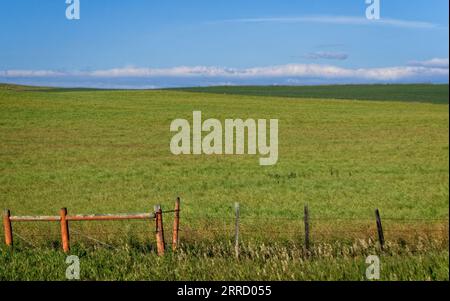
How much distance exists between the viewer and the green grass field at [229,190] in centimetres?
819

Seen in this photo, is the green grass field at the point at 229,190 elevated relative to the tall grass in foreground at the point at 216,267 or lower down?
lower down

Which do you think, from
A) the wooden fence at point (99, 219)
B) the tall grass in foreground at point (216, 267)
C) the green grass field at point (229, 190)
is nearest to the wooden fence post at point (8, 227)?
the wooden fence at point (99, 219)

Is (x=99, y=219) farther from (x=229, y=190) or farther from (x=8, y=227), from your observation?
(x=229, y=190)

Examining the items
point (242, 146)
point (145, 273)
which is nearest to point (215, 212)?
point (145, 273)

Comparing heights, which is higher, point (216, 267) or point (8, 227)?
point (216, 267)

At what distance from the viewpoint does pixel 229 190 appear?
75.7 feet

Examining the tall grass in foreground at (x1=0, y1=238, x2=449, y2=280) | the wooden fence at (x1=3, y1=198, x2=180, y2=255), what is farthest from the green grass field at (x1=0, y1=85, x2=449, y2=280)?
the wooden fence at (x1=3, y1=198, x2=180, y2=255)

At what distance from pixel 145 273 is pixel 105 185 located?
17643mm

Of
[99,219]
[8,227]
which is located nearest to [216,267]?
[99,219]

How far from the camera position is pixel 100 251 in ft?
31.3

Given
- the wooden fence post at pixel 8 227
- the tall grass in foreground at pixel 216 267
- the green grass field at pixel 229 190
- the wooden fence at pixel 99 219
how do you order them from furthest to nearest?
the wooden fence post at pixel 8 227, the wooden fence at pixel 99 219, the green grass field at pixel 229 190, the tall grass in foreground at pixel 216 267

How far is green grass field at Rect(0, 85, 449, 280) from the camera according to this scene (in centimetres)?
819

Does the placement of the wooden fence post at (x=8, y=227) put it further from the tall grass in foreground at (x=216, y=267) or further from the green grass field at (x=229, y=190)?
the tall grass in foreground at (x=216, y=267)

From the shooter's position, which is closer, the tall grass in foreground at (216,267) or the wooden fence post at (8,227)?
the tall grass in foreground at (216,267)
